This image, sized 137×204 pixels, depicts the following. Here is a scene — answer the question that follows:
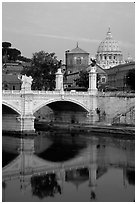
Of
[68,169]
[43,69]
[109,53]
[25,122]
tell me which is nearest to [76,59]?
[109,53]

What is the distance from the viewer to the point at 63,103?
23.9 m

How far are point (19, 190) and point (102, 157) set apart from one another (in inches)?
183

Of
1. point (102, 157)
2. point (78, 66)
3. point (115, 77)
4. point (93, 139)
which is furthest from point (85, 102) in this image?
point (78, 66)

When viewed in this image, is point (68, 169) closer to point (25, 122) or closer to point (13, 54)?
point (25, 122)

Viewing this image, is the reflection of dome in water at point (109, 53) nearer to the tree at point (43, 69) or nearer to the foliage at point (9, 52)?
the foliage at point (9, 52)

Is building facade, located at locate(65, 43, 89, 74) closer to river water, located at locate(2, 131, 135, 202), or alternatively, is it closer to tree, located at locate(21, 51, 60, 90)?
tree, located at locate(21, 51, 60, 90)

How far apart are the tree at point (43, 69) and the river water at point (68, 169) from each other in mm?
8945

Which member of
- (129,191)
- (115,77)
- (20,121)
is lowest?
(129,191)

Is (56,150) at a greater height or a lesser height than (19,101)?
lesser

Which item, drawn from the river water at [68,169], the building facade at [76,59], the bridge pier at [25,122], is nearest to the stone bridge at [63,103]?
the bridge pier at [25,122]

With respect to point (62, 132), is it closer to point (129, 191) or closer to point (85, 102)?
point (85, 102)

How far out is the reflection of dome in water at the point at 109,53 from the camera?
4619cm

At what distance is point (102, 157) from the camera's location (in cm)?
1537

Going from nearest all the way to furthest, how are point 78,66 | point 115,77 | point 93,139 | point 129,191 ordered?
point 129,191, point 93,139, point 115,77, point 78,66
